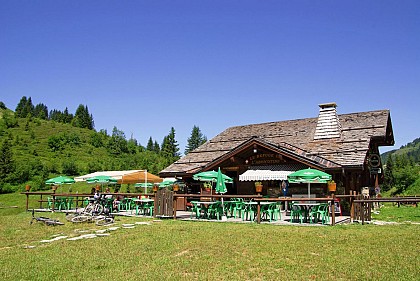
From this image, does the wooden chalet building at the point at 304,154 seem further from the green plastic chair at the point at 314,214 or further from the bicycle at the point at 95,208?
the bicycle at the point at 95,208

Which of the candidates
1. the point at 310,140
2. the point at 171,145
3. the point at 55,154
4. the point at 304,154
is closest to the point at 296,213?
the point at 304,154

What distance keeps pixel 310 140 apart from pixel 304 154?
330 centimetres

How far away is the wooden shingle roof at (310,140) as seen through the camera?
60.1 feet

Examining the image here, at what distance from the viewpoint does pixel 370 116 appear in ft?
73.7

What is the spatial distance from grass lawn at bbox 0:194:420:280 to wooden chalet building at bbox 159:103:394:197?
608 centimetres

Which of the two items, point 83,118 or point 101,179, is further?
point 83,118

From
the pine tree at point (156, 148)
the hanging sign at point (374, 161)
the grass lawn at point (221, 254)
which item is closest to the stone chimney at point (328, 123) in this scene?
the hanging sign at point (374, 161)

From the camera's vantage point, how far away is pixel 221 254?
8.21m

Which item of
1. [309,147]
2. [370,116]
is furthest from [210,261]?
[370,116]

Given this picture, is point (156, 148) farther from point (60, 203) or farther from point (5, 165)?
point (60, 203)

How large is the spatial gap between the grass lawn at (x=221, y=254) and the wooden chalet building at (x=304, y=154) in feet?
19.9

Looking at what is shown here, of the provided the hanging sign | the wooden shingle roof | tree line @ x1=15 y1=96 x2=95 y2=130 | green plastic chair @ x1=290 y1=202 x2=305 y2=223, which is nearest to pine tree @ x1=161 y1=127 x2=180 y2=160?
tree line @ x1=15 y1=96 x2=95 y2=130

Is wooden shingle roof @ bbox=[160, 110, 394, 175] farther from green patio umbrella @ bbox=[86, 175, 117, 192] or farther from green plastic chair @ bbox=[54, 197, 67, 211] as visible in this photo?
green plastic chair @ bbox=[54, 197, 67, 211]

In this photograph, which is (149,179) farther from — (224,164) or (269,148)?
(269,148)
